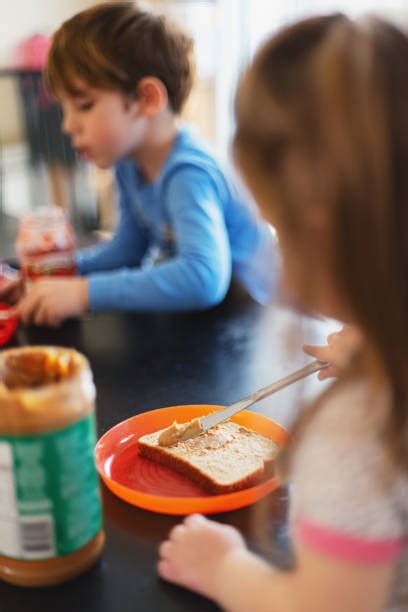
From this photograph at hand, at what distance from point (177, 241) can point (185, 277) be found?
13 centimetres

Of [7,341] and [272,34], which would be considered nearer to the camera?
[272,34]

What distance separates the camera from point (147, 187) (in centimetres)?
159

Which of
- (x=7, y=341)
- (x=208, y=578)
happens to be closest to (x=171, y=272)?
(x=7, y=341)

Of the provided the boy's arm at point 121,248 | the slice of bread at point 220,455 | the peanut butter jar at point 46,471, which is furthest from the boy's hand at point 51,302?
the peanut butter jar at point 46,471

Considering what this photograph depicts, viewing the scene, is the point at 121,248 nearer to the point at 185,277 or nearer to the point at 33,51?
the point at 185,277

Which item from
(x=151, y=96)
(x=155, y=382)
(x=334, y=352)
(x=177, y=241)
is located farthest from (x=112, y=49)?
(x=334, y=352)

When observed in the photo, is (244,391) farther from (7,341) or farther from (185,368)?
(7,341)

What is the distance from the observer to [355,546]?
0.45 meters

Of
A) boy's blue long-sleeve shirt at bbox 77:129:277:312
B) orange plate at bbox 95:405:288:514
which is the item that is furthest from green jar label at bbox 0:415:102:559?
boy's blue long-sleeve shirt at bbox 77:129:277:312

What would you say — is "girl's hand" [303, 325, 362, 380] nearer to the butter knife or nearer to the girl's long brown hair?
the butter knife

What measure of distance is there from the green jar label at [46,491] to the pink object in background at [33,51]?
9.22 feet

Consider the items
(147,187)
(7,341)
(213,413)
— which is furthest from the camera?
(147,187)

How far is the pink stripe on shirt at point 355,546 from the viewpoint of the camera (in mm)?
446

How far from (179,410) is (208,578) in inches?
11.5
